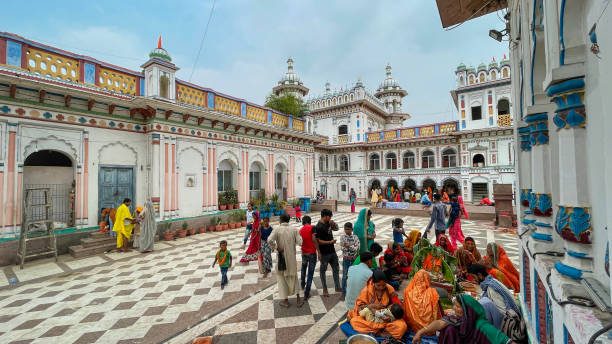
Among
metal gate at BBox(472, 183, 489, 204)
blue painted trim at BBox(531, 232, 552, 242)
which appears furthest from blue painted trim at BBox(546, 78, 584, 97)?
metal gate at BBox(472, 183, 489, 204)

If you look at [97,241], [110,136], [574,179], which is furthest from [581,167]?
[110,136]

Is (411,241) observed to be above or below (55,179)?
below

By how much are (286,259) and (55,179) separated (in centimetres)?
873

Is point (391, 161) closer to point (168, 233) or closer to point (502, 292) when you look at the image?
point (168, 233)

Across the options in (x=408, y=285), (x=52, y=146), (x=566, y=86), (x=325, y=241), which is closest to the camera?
(x=566, y=86)

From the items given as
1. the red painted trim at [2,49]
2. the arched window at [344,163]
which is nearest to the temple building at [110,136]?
the red painted trim at [2,49]

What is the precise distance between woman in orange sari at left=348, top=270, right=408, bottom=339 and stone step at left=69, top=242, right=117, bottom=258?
813 cm

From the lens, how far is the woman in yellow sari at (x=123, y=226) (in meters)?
7.39

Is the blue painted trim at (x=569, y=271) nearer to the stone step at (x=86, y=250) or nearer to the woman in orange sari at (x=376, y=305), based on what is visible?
the woman in orange sari at (x=376, y=305)

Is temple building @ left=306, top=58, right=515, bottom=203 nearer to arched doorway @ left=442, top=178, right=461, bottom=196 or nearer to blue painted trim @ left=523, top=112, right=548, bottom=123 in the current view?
arched doorway @ left=442, top=178, right=461, bottom=196

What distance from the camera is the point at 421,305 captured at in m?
2.79

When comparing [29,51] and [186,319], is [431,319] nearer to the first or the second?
[186,319]

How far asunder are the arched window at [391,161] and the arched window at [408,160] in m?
0.75

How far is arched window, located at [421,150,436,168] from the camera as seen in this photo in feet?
63.4
